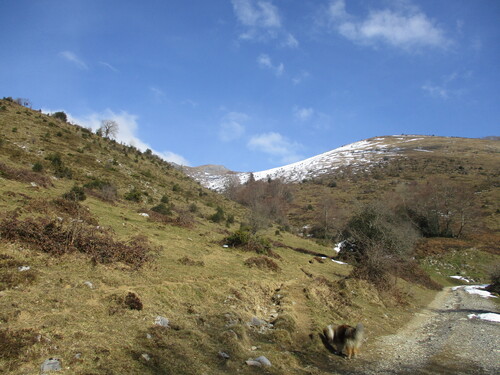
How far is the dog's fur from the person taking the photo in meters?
8.20

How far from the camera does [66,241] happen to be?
1050 cm

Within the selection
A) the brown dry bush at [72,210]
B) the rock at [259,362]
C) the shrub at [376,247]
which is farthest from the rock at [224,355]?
the shrub at [376,247]

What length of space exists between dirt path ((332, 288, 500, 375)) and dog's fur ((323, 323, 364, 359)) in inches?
11.1

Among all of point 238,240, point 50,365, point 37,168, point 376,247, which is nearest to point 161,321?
point 50,365

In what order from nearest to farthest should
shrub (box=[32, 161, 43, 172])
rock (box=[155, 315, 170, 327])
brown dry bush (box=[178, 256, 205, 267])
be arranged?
rock (box=[155, 315, 170, 327])
brown dry bush (box=[178, 256, 205, 267])
shrub (box=[32, 161, 43, 172])

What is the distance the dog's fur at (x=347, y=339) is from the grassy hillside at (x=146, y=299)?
425mm

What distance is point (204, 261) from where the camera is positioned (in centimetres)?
1434

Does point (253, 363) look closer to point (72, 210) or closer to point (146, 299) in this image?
point (146, 299)

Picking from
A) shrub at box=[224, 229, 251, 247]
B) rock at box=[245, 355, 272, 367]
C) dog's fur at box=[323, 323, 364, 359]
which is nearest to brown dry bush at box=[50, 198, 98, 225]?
shrub at box=[224, 229, 251, 247]

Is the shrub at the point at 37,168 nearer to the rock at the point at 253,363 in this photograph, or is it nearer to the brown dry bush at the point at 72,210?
the brown dry bush at the point at 72,210

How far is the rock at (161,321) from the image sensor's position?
7400 mm

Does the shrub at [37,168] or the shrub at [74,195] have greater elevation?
the shrub at [37,168]

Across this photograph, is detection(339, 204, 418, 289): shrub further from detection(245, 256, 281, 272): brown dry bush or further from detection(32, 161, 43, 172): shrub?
detection(32, 161, 43, 172): shrub

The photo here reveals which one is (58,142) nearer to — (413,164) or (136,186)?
(136,186)
